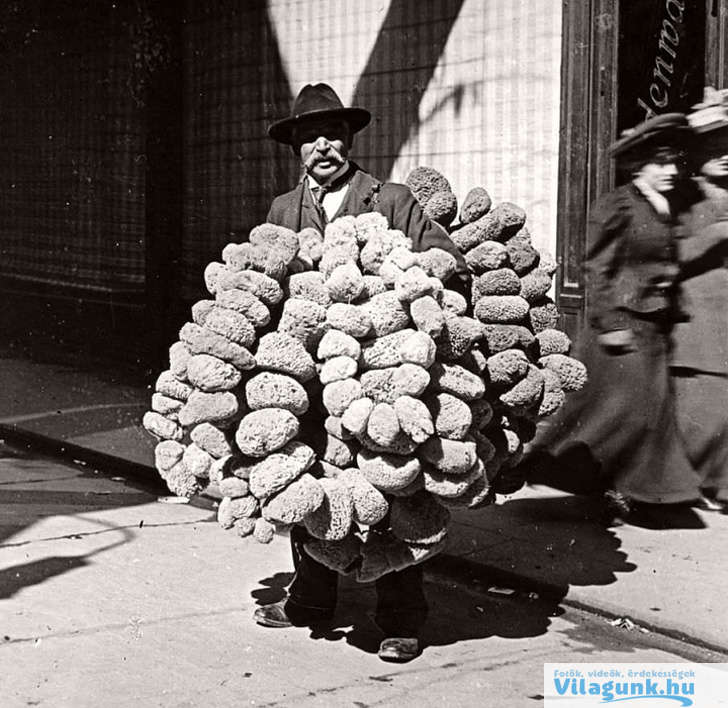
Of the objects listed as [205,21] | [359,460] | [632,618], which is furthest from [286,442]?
[205,21]

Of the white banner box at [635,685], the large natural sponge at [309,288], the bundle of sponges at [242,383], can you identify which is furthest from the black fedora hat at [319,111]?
the white banner box at [635,685]

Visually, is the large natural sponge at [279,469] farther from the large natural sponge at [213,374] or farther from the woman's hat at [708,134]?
the woman's hat at [708,134]

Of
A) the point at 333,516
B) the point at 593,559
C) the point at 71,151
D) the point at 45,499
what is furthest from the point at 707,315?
the point at 71,151

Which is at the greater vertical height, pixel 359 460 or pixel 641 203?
pixel 641 203

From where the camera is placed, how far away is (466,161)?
28.8 feet

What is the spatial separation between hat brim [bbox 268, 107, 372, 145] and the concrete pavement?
2013 millimetres

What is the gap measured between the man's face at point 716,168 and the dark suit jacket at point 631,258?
309mm

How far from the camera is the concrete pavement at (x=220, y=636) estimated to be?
4871mm

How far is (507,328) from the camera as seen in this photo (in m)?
5.29

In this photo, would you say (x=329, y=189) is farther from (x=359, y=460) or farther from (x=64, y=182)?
(x=64, y=182)

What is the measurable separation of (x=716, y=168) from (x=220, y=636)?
8.89 feet

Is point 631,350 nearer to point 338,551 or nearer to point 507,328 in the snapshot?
point 507,328

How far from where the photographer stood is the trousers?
525 centimetres

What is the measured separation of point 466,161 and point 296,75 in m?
2.12
